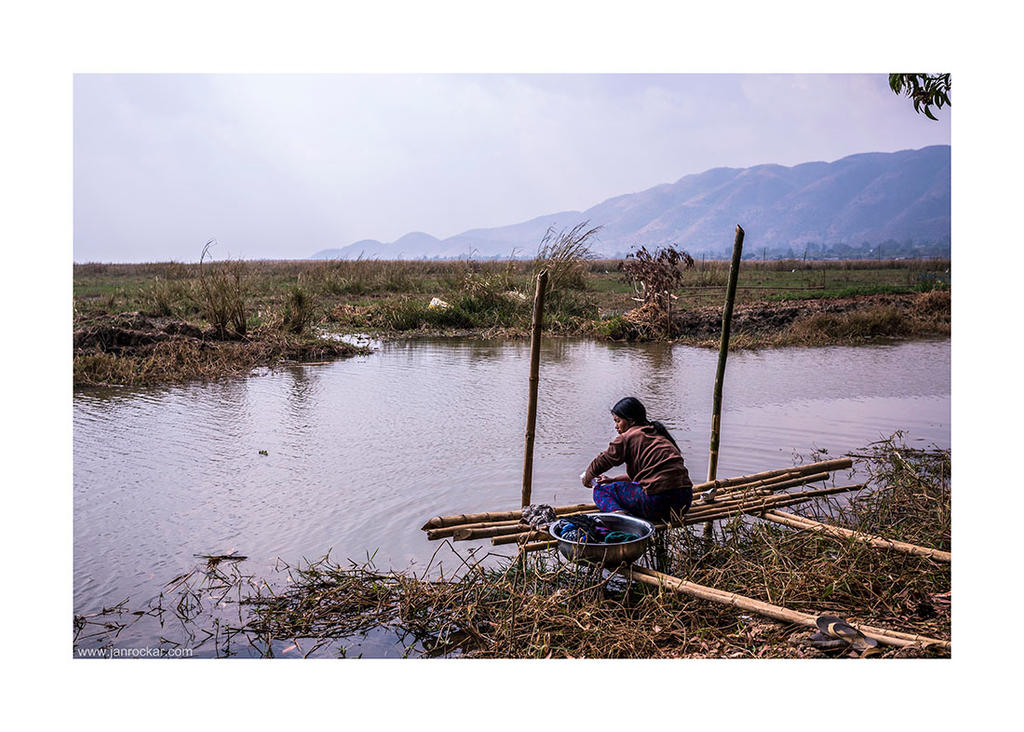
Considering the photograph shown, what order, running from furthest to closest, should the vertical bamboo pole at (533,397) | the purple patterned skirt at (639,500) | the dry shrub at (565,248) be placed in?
the dry shrub at (565,248)
the vertical bamboo pole at (533,397)
the purple patterned skirt at (639,500)

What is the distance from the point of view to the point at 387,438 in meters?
5.86

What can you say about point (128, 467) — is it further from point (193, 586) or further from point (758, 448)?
point (758, 448)

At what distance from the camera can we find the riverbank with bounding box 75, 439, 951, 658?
8.84 feet

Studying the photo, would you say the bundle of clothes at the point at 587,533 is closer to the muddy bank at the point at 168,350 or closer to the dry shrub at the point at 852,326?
the muddy bank at the point at 168,350

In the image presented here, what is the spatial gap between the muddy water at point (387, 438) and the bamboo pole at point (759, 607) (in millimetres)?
1218

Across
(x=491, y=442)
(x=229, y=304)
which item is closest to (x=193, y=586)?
(x=491, y=442)

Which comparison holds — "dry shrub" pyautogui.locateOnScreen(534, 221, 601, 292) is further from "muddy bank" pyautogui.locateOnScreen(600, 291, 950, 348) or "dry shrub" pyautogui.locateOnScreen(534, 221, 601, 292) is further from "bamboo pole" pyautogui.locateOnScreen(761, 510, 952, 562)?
"bamboo pole" pyautogui.locateOnScreen(761, 510, 952, 562)

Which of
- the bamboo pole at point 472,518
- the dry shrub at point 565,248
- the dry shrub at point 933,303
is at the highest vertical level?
the dry shrub at point 565,248

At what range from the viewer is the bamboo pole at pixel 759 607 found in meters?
2.54

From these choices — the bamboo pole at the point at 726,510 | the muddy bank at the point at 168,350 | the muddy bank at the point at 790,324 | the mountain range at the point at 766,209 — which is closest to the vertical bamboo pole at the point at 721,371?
the bamboo pole at the point at 726,510

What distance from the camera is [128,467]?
5.06 meters

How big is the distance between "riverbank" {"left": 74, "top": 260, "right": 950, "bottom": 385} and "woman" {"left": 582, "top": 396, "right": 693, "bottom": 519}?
602 centimetres

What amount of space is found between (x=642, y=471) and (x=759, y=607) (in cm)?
83

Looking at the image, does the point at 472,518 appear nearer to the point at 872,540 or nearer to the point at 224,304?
the point at 872,540
